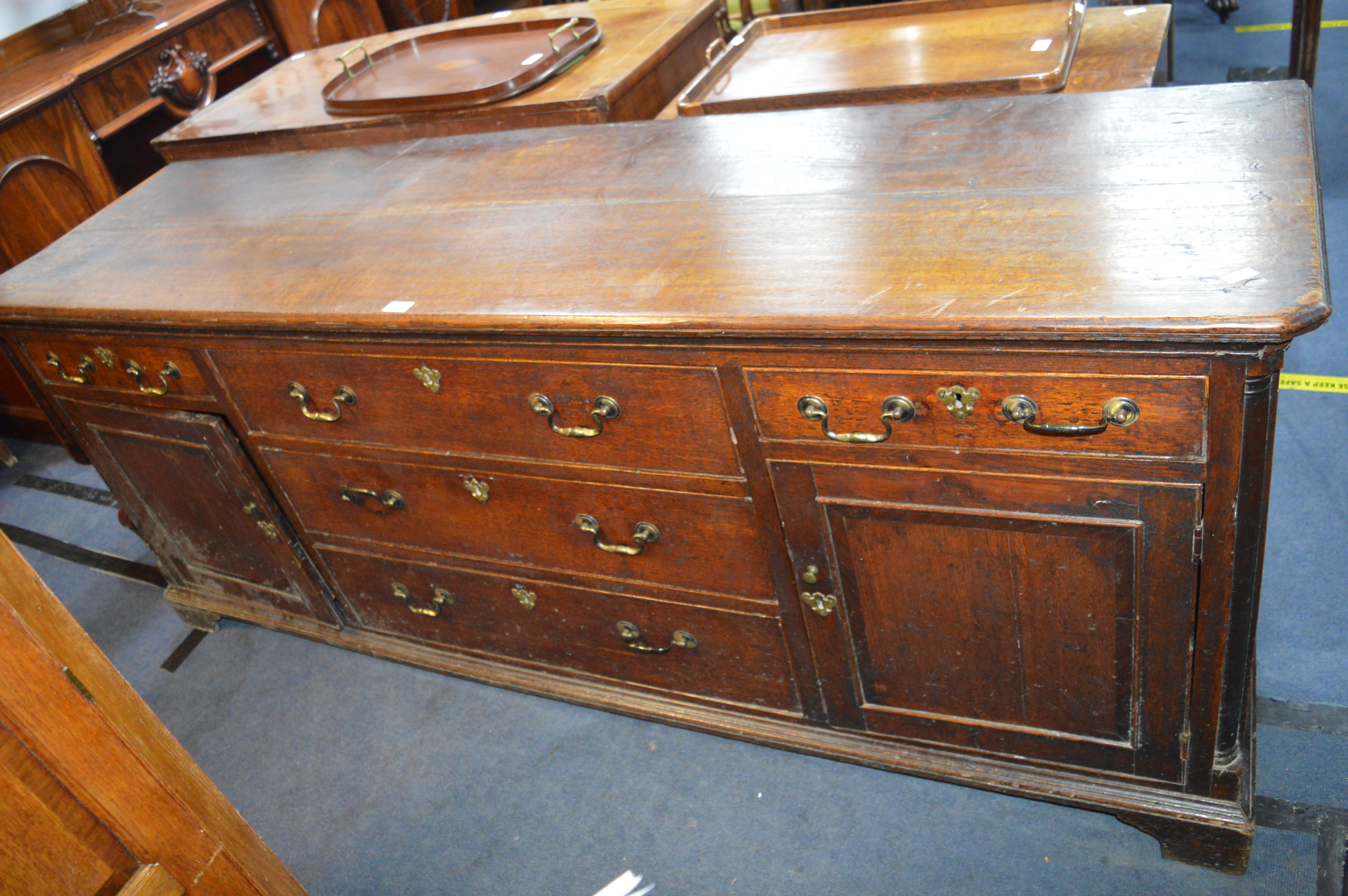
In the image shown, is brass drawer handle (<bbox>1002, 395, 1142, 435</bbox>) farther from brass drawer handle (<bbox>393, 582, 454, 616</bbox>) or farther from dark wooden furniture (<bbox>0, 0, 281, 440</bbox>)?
dark wooden furniture (<bbox>0, 0, 281, 440</bbox>)

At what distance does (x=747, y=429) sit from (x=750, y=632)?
0.47 meters

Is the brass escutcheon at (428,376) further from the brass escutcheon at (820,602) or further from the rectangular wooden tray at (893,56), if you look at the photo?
the rectangular wooden tray at (893,56)

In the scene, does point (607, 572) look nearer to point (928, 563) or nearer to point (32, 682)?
point (928, 563)

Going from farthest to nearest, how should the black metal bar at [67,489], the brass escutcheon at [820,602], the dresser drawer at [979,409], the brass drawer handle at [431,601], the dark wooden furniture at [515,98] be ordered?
1. the black metal bar at [67,489]
2. the dark wooden furniture at [515,98]
3. the brass drawer handle at [431,601]
4. the brass escutcheon at [820,602]
5. the dresser drawer at [979,409]

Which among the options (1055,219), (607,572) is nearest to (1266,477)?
(1055,219)

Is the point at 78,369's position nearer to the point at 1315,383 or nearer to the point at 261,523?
the point at 261,523

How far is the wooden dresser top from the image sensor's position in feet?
3.73

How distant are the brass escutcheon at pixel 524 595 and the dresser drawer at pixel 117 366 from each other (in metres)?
0.69

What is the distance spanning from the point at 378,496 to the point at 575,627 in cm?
45

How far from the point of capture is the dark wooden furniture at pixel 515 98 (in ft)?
7.09

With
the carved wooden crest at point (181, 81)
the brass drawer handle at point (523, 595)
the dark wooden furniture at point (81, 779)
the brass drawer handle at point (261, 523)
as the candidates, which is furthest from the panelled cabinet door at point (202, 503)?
the carved wooden crest at point (181, 81)

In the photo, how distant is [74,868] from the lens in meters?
0.97

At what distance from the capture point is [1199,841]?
153 centimetres

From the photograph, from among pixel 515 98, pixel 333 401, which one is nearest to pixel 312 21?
pixel 515 98
